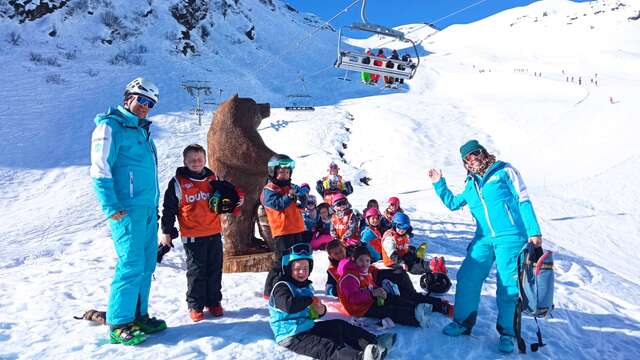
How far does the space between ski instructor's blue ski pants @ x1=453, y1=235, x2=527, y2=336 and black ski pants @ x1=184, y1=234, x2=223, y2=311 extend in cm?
226

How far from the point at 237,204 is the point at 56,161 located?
1214cm

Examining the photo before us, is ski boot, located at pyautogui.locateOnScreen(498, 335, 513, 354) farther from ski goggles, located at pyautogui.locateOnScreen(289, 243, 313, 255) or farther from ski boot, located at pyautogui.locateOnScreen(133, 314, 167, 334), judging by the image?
ski boot, located at pyautogui.locateOnScreen(133, 314, 167, 334)

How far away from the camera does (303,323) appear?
3.37 meters

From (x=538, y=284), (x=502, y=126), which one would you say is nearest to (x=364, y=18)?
(x=538, y=284)

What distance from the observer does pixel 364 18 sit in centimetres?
655

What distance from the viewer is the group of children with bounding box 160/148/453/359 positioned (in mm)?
3283

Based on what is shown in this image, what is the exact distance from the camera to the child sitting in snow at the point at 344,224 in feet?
19.6

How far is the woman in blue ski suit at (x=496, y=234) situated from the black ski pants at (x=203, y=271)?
Result: 219 centimetres

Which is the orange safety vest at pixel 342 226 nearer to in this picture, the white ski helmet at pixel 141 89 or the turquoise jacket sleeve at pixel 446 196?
the turquoise jacket sleeve at pixel 446 196

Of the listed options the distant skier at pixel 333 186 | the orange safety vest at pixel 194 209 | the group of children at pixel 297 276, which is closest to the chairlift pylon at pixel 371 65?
the distant skier at pixel 333 186

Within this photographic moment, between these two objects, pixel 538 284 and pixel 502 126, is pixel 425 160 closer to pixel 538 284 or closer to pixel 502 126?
pixel 502 126

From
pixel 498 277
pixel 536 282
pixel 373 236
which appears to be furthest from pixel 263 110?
pixel 536 282

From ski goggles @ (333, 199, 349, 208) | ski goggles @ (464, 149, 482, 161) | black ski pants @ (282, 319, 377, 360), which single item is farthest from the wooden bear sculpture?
ski goggles @ (464, 149, 482, 161)

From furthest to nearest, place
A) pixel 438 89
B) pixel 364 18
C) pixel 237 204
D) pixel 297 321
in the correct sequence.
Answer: pixel 438 89 < pixel 364 18 < pixel 237 204 < pixel 297 321
